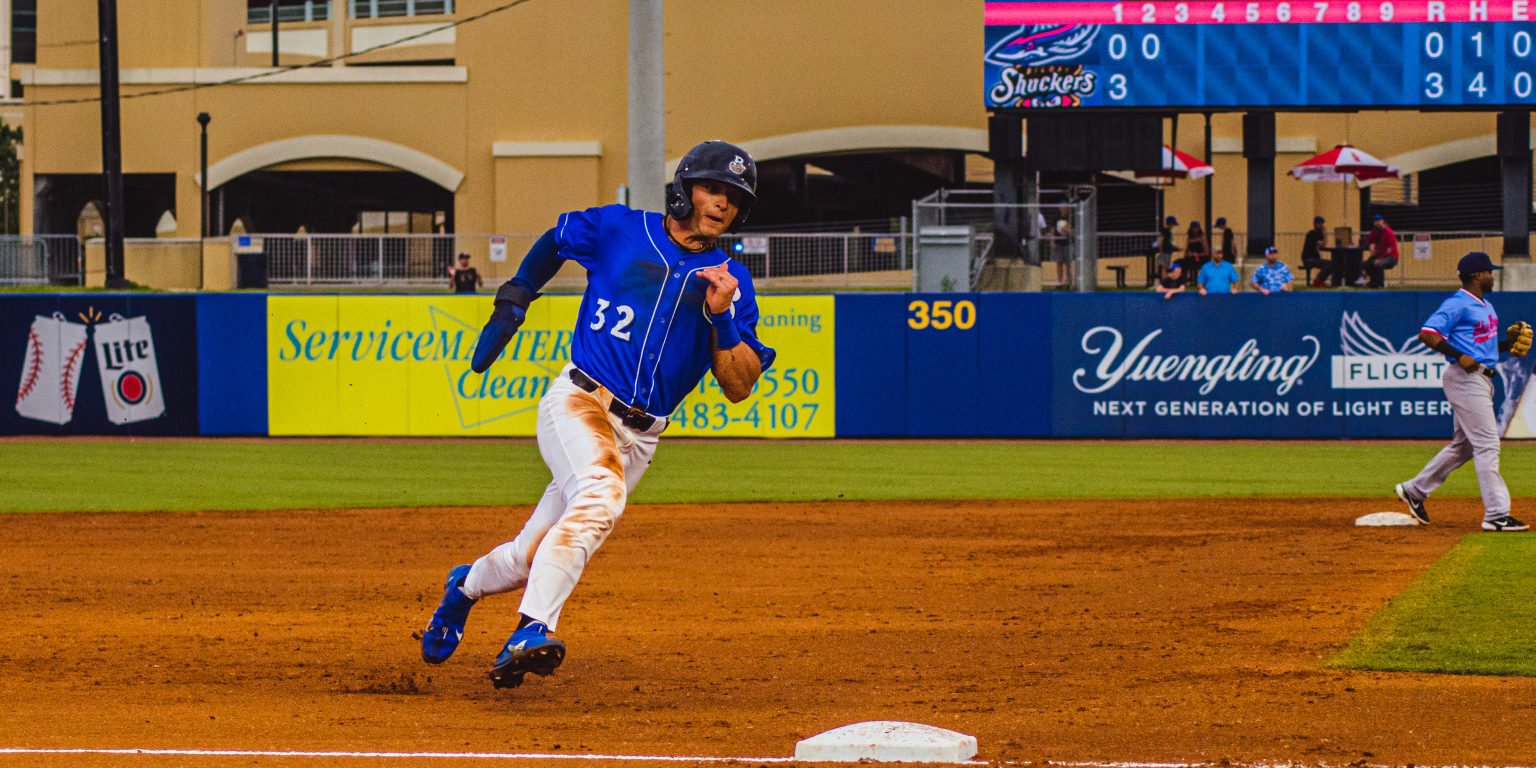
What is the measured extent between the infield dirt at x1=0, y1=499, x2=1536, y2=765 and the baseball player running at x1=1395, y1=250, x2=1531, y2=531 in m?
0.57

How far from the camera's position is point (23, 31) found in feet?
155

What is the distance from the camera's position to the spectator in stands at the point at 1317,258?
26.5 m

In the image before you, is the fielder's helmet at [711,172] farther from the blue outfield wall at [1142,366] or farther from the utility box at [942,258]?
the utility box at [942,258]

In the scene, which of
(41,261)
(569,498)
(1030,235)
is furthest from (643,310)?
(41,261)

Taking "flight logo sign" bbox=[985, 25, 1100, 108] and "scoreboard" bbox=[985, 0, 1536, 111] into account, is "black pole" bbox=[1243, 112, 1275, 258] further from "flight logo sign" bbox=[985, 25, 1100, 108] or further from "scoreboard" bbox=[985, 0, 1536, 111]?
"flight logo sign" bbox=[985, 25, 1100, 108]

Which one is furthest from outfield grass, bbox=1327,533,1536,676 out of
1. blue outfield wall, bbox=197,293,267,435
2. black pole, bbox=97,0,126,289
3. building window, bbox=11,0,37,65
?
building window, bbox=11,0,37,65

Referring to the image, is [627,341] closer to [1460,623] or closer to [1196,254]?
[1460,623]

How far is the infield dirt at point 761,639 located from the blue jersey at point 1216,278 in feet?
27.5

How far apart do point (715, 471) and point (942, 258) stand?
7.26 m

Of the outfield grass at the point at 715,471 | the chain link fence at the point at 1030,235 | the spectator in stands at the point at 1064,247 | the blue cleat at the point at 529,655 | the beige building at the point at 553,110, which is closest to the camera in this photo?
the blue cleat at the point at 529,655

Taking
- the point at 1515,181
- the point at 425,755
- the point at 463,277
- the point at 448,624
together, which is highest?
the point at 1515,181

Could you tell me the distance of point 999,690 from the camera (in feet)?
20.8

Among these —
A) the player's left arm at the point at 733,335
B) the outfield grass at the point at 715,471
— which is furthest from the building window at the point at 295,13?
the player's left arm at the point at 733,335

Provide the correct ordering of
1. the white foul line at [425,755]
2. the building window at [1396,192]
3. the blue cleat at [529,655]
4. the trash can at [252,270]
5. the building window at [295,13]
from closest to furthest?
1. the white foul line at [425,755]
2. the blue cleat at [529,655]
3. the trash can at [252,270]
4. the building window at [1396,192]
5. the building window at [295,13]
